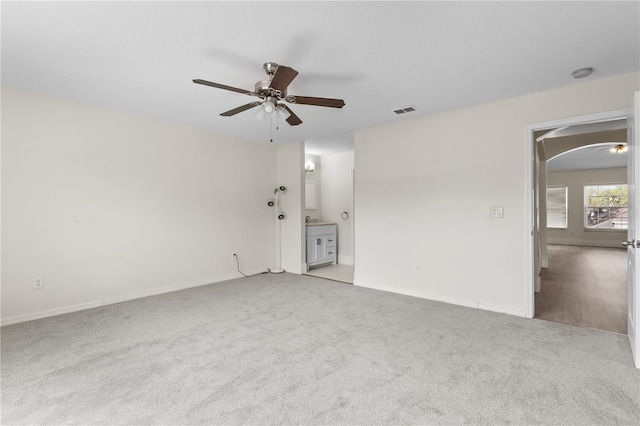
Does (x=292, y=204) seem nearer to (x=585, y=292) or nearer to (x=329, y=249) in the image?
(x=329, y=249)

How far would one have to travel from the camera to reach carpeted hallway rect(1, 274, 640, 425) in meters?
1.75

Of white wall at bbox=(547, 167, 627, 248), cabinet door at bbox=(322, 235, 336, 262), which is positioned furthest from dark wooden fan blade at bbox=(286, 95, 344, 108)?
white wall at bbox=(547, 167, 627, 248)

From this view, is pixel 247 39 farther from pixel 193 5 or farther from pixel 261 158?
pixel 261 158

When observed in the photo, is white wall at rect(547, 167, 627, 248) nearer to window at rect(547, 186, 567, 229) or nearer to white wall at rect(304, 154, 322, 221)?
window at rect(547, 186, 567, 229)

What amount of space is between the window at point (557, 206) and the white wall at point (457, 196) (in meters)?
8.72

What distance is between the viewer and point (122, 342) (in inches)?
106

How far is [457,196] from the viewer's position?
3820mm

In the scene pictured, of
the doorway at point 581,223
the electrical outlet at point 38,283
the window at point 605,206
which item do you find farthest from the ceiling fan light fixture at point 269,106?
the window at point 605,206

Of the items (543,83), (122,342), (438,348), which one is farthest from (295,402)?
(543,83)

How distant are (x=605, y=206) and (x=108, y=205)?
12676mm

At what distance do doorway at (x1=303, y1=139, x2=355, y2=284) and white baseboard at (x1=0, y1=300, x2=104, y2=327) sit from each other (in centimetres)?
315

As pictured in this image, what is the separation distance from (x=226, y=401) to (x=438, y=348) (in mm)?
1686

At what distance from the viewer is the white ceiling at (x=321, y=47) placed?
6.34 feet

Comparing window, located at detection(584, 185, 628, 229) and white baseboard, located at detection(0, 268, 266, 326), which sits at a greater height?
window, located at detection(584, 185, 628, 229)
